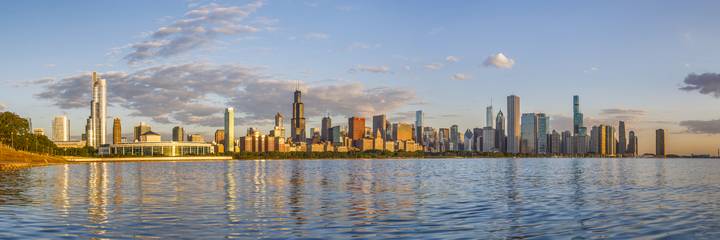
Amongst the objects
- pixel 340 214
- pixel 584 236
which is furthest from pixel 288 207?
pixel 584 236

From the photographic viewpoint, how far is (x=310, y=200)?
1960 inches

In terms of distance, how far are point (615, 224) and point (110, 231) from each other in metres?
26.7

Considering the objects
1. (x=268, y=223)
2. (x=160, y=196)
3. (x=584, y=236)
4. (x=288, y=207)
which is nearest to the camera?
(x=584, y=236)

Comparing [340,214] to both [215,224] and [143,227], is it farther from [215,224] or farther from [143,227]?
[143,227]

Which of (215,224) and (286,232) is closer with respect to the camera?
(286,232)

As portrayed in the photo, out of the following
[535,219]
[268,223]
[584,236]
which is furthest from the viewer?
[535,219]

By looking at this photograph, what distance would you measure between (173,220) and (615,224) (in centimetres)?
2464

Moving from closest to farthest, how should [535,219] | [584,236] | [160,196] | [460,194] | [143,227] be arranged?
[584,236]
[143,227]
[535,219]
[160,196]
[460,194]

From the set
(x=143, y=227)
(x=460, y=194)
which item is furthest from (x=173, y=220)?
(x=460, y=194)

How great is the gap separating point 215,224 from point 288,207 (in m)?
10.4

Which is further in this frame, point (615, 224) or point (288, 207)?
point (288, 207)

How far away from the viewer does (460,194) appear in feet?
188

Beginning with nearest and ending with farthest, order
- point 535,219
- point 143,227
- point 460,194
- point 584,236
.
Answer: point 584,236
point 143,227
point 535,219
point 460,194

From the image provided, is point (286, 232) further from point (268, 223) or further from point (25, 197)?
point (25, 197)
